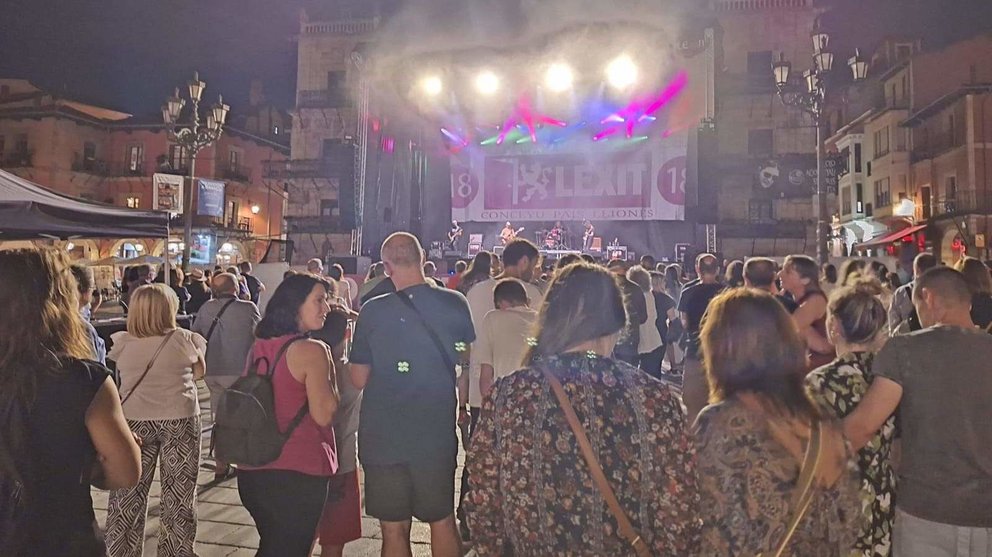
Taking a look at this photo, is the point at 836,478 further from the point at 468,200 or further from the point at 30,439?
the point at 468,200

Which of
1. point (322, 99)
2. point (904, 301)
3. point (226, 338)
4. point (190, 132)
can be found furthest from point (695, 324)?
point (322, 99)

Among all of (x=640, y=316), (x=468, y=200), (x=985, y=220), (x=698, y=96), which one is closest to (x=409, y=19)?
(x=468, y=200)

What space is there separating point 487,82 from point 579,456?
19.7 meters

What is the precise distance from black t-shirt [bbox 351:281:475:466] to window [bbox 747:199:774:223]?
81.3 feet

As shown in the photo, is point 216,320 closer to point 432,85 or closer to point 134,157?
point 432,85

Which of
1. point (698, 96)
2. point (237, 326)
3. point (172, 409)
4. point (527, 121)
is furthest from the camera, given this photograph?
point (527, 121)

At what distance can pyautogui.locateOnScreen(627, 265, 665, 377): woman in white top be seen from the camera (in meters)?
6.62

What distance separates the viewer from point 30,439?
1.63 meters

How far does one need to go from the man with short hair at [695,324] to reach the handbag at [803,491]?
8.56ft

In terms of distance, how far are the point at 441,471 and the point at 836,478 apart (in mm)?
1801

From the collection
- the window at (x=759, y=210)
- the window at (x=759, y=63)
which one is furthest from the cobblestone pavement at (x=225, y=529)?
the window at (x=759, y=63)

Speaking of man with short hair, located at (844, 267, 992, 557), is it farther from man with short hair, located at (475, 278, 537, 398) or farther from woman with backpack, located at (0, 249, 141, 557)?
woman with backpack, located at (0, 249, 141, 557)

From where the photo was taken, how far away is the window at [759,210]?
25.5 m

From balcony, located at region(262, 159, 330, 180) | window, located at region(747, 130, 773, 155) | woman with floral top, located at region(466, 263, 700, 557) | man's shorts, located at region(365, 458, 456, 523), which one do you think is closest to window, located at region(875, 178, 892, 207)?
window, located at region(747, 130, 773, 155)
